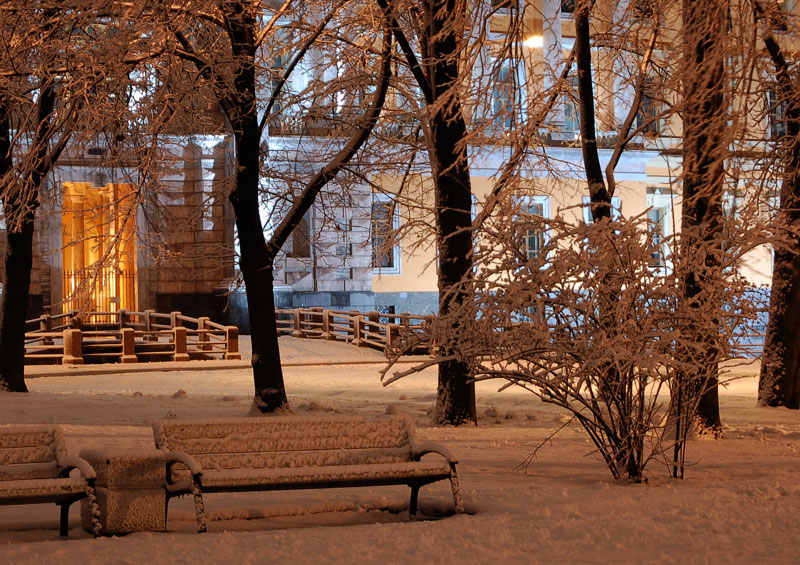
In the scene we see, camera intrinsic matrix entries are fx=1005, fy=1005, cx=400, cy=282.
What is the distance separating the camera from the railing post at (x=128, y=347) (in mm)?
24531

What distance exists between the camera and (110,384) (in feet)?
64.3

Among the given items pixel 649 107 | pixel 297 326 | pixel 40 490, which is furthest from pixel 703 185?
pixel 297 326

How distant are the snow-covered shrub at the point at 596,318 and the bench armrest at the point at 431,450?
67cm

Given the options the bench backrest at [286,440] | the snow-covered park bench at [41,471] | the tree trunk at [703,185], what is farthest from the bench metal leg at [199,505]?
the tree trunk at [703,185]

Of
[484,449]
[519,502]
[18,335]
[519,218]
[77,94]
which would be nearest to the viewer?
[519,502]

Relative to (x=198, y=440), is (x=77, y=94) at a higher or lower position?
higher

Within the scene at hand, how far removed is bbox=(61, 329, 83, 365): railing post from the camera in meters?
23.8

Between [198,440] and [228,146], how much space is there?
85.2 ft

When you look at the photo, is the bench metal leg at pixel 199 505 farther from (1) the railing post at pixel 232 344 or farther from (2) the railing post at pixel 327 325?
(2) the railing post at pixel 327 325

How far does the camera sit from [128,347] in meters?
24.7

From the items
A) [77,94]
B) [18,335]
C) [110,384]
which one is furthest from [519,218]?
[110,384]

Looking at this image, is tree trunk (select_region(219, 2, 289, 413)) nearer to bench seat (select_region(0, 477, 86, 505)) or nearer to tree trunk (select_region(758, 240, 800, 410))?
bench seat (select_region(0, 477, 86, 505))

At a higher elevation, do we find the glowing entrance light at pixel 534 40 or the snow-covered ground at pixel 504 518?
the glowing entrance light at pixel 534 40

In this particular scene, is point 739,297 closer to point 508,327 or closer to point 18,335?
point 508,327
